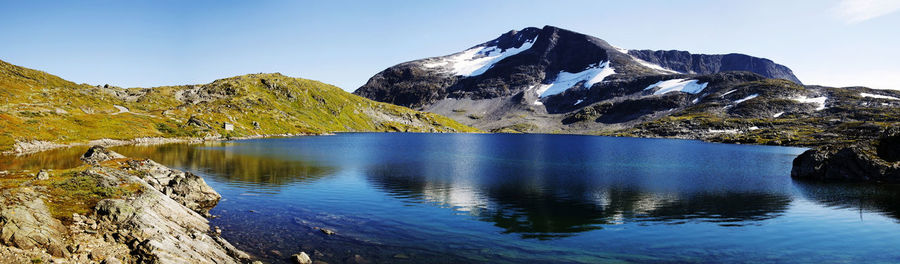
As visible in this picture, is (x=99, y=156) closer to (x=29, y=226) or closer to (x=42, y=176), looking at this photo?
(x=42, y=176)

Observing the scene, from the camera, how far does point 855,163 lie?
70875 mm

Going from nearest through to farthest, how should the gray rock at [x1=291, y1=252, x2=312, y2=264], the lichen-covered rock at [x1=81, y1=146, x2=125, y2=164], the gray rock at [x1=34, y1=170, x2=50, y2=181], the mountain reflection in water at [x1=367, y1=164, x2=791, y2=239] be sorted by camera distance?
the gray rock at [x1=291, y1=252, x2=312, y2=264] → the gray rock at [x1=34, y1=170, x2=50, y2=181] → the mountain reflection in water at [x1=367, y1=164, x2=791, y2=239] → the lichen-covered rock at [x1=81, y1=146, x2=125, y2=164]

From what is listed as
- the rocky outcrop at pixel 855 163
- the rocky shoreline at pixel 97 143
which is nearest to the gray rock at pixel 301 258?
the rocky shoreline at pixel 97 143

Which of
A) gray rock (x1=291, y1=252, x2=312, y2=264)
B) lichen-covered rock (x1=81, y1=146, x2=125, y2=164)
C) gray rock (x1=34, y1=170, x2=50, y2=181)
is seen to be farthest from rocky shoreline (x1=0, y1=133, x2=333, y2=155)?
gray rock (x1=291, y1=252, x2=312, y2=264)

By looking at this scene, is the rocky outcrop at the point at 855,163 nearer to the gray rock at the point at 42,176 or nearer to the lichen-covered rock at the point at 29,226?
the lichen-covered rock at the point at 29,226

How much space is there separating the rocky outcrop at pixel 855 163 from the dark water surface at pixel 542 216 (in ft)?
A: 17.6

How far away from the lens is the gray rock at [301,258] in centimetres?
2521

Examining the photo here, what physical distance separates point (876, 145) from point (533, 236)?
83113mm

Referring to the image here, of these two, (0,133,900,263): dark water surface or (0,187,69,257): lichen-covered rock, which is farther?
(0,133,900,263): dark water surface

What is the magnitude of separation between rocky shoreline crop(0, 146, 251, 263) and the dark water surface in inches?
157

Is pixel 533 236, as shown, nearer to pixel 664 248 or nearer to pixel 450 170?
pixel 664 248

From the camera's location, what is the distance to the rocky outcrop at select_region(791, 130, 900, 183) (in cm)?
6838

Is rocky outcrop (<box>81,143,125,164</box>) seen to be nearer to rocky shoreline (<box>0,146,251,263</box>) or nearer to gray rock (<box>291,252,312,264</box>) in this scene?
rocky shoreline (<box>0,146,251,263</box>)

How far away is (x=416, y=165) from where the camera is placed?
84062 mm
